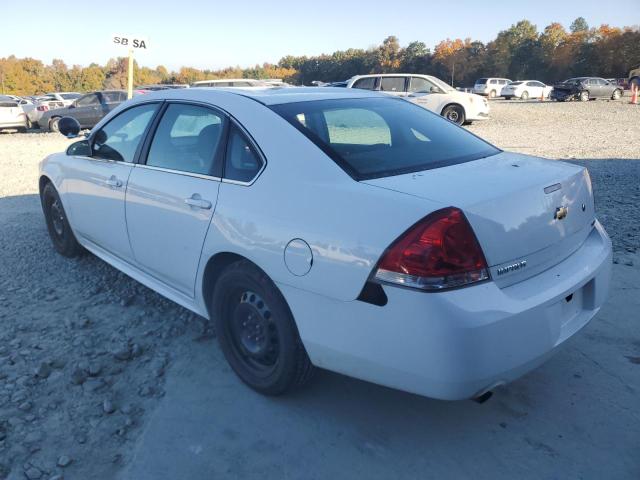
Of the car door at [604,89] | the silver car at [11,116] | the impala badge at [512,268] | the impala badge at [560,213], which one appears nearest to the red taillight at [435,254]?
the impala badge at [512,268]

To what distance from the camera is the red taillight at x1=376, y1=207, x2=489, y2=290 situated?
2.07 meters

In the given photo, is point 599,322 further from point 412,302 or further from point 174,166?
point 174,166

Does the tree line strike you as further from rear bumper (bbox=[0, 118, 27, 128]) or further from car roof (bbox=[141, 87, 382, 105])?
car roof (bbox=[141, 87, 382, 105])

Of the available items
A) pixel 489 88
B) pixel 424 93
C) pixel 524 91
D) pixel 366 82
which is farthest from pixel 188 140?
pixel 489 88

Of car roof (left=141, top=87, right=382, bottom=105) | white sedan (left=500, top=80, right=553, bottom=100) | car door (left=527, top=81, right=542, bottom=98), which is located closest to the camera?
car roof (left=141, top=87, right=382, bottom=105)

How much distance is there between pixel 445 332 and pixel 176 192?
177cm

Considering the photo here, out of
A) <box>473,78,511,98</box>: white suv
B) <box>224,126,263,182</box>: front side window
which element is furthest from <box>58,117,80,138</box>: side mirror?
<box>473,78,511,98</box>: white suv

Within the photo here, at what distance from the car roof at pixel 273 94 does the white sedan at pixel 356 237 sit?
1cm

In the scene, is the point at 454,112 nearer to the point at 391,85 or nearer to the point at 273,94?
the point at 391,85

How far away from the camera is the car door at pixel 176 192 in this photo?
2.95 meters

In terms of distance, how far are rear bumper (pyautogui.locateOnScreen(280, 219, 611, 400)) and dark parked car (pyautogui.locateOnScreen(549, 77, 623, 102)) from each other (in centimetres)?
3386

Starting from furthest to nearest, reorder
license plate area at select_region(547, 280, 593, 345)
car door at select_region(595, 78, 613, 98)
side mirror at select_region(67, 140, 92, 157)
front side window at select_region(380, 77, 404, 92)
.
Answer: car door at select_region(595, 78, 613, 98), front side window at select_region(380, 77, 404, 92), side mirror at select_region(67, 140, 92, 157), license plate area at select_region(547, 280, 593, 345)

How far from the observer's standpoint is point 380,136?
10.5 feet

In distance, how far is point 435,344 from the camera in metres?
2.03
